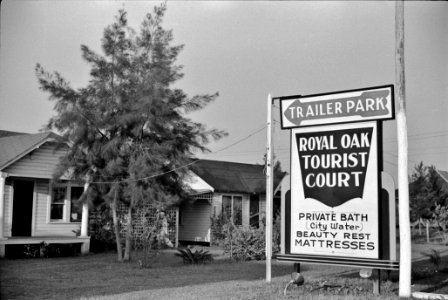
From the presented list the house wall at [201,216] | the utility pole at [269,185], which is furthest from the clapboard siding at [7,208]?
the utility pole at [269,185]

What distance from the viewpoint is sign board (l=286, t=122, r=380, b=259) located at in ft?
39.5

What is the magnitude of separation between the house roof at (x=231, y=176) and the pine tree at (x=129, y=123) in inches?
417

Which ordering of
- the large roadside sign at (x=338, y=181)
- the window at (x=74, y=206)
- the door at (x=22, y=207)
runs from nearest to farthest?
the large roadside sign at (x=338, y=181) → the door at (x=22, y=207) → the window at (x=74, y=206)

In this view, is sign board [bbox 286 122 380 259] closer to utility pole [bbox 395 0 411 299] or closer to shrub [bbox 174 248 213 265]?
utility pole [bbox 395 0 411 299]

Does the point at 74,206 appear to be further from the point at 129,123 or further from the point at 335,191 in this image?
the point at 335,191

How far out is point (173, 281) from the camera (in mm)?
14180

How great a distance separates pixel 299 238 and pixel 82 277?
5855 mm

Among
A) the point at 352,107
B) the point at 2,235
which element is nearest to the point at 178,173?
the point at 2,235

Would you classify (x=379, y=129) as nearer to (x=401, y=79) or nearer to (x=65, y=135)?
(x=401, y=79)

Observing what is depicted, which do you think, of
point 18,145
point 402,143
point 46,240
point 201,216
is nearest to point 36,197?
point 18,145

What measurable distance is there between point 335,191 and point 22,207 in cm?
1465

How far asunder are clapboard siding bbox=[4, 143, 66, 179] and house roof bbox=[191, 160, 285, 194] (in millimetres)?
9245

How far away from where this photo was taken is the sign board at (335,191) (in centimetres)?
1205

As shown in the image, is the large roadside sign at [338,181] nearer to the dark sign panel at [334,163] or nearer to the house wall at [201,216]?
the dark sign panel at [334,163]
